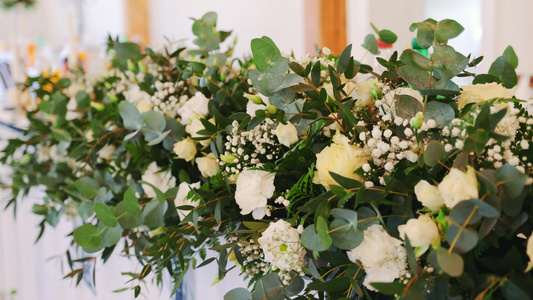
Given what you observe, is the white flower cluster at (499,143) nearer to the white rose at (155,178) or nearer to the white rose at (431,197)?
the white rose at (431,197)

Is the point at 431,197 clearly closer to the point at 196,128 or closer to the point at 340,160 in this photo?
the point at 340,160

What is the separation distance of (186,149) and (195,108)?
0.07 meters

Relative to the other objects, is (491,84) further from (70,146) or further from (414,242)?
(70,146)

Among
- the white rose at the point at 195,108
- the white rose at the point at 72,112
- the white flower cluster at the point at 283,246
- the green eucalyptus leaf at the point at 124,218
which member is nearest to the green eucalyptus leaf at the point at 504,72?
the white flower cluster at the point at 283,246

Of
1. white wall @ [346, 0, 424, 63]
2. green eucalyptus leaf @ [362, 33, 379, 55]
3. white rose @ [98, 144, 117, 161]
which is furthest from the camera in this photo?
white wall @ [346, 0, 424, 63]

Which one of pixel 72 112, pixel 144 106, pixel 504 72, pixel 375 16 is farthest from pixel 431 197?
pixel 375 16

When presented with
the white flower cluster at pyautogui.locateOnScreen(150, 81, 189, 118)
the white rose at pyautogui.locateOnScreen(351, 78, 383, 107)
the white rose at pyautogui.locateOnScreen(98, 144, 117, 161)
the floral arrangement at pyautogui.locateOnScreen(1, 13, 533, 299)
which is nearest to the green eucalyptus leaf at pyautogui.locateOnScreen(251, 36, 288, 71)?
the floral arrangement at pyautogui.locateOnScreen(1, 13, 533, 299)

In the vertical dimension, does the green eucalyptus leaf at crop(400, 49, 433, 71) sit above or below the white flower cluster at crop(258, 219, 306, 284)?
above

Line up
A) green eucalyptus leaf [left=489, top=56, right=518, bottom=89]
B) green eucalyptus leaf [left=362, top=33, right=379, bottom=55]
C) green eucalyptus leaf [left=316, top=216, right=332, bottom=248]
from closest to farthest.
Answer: green eucalyptus leaf [left=316, top=216, right=332, bottom=248] → green eucalyptus leaf [left=489, top=56, right=518, bottom=89] → green eucalyptus leaf [left=362, top=33, right=379, bottom=55]

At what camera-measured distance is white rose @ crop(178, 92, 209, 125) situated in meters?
0.86

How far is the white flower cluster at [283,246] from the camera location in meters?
0.63

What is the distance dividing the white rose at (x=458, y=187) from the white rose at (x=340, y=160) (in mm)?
130

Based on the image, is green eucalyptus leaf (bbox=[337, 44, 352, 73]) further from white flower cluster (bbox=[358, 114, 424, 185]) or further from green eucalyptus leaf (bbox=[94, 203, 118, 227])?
green eucalyptus leaf (bbox=[94, 203, 118, 227])

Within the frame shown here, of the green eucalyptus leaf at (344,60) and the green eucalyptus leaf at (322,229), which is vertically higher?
the green eucalyptus leaf at (344,60)
